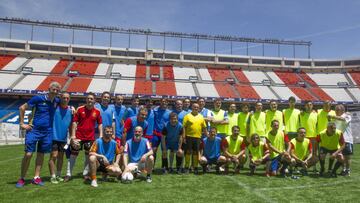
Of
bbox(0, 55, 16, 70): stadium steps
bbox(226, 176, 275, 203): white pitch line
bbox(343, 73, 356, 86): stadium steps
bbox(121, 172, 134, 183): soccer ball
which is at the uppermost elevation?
bbox(0, 55, 16, 70): stadium steps

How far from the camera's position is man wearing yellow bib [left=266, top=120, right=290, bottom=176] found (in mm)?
7438

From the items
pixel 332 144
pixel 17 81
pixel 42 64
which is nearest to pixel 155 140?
pixel 332 144

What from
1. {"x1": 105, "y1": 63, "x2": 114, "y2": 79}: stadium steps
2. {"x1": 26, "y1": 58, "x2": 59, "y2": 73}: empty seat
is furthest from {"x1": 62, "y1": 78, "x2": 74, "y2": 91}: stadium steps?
{"x1": 105, "y1": 63, "x2": 114, "y2": 79}: stadium steps

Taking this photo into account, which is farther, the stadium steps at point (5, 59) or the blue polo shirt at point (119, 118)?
the stadium steps at point (5, 59)

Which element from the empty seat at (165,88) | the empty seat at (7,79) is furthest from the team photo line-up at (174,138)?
the empty seat at (7,79)

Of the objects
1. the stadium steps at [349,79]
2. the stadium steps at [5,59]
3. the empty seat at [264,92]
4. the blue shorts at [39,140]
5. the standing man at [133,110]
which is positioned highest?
the stadium steps at [5,59]

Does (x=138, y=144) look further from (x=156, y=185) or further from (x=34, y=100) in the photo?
(x=34, y=100)

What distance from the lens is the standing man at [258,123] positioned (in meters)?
8.24

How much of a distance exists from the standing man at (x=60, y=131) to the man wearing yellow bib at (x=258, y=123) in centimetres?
489

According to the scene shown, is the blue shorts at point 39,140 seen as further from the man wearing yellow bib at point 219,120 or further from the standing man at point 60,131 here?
the man wearing yellow bib at point 219,120

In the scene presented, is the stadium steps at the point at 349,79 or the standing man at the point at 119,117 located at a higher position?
the stadium steps at the point at 349,79

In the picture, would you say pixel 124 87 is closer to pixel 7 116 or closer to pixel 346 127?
pixel 7 116

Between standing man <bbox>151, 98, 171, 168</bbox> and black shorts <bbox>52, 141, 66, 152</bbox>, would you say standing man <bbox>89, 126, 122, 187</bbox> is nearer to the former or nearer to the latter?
black shorts <bbox>52, 141, 66, 152</bbox>

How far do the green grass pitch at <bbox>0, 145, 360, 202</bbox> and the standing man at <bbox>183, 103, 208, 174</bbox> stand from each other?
1.89ft
